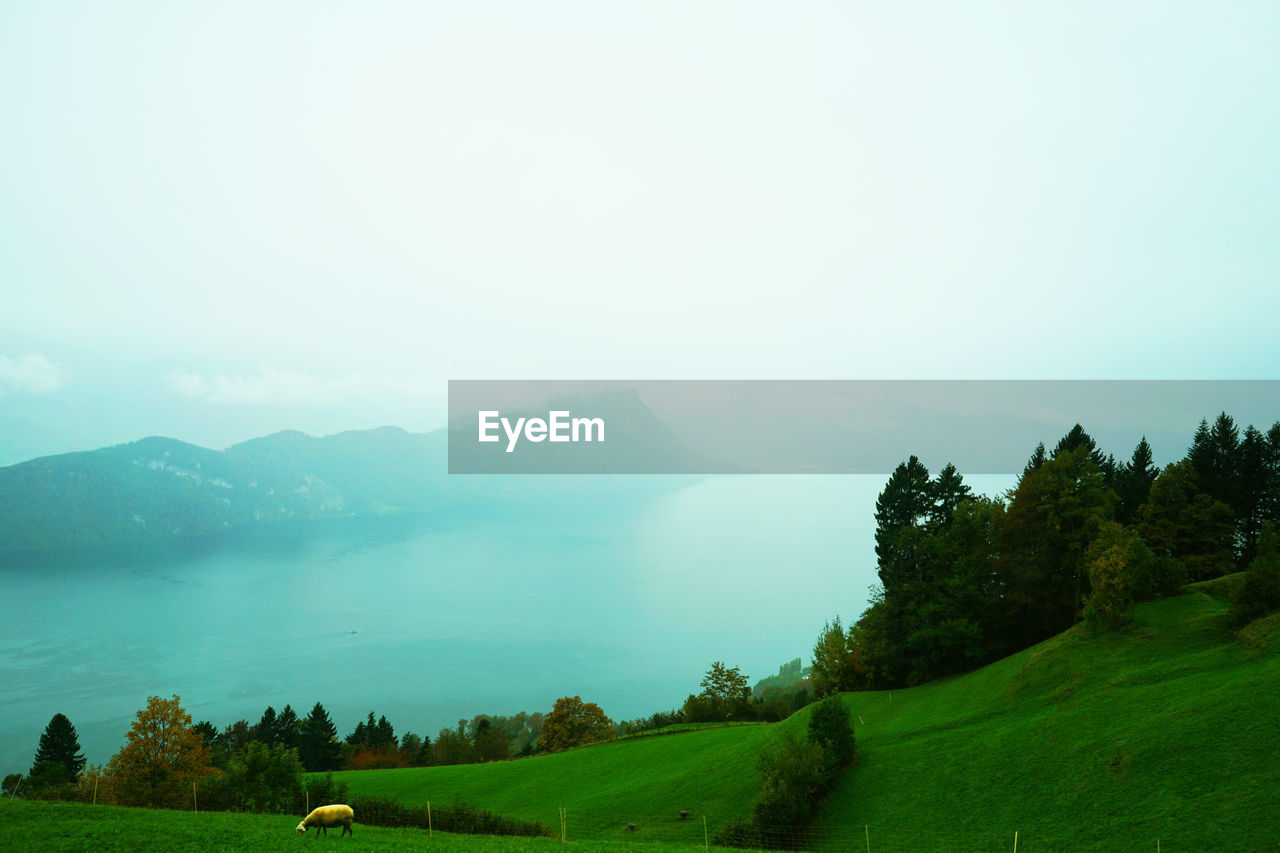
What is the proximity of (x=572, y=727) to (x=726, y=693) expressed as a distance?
43.1ft

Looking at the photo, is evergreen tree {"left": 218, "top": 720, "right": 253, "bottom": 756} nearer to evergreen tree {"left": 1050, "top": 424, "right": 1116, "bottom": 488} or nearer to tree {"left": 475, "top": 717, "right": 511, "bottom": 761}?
tree {"left": 475, "top": 717, "right": 511, "bottom": 761}

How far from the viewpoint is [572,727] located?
47.0 metres

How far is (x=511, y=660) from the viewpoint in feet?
398

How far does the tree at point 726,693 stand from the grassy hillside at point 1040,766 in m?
15.3

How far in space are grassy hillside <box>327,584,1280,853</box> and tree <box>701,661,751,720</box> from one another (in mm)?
15266

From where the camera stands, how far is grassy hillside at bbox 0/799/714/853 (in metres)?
14.9

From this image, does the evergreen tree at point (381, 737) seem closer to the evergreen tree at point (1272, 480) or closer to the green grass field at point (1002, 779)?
the green grass field at point (1002, 779)

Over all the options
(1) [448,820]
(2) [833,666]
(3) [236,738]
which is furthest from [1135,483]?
(3) [236,738]

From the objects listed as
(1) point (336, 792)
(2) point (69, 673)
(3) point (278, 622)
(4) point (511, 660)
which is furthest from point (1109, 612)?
(3) point (278, 622)

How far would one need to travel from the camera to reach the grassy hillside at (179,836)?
1492 cm

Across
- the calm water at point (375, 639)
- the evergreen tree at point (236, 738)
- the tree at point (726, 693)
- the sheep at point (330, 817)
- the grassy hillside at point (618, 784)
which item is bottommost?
the calm water at point (375, 639)

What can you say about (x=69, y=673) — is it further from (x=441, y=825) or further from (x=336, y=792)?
(x=441, y=825)

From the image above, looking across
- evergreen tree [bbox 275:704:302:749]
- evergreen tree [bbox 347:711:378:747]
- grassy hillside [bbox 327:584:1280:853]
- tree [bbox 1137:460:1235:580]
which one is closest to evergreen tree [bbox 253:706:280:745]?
evergreen tree [bbox 275:704:302:749]

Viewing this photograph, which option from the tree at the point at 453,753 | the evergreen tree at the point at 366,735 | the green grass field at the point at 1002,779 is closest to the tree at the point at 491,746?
A: the tree at the point at 453,753
